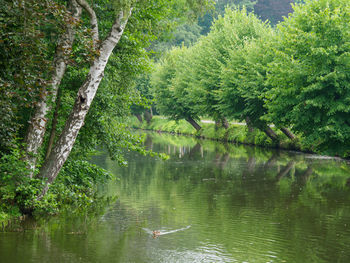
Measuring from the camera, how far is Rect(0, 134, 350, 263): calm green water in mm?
12453

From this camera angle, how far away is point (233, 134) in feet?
187

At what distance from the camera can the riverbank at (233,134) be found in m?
45.8

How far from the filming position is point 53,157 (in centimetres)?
1401

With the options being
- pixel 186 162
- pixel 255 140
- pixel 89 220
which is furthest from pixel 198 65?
pixel 89 220

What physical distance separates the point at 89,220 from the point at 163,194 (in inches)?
237

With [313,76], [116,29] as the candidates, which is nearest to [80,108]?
[116,29]

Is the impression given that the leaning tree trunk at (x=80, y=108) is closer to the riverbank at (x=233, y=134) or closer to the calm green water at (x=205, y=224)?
the calm green water at (x=205, y=224)

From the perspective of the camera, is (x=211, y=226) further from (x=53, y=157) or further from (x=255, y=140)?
(x=255, y=140)

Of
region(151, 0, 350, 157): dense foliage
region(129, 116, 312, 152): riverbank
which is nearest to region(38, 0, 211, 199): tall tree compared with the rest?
region(151, 0, 350, 157): dense foliage

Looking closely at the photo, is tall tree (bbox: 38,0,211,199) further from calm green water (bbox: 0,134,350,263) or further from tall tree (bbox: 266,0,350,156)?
tall tree (bbox: 266,0,350,156)

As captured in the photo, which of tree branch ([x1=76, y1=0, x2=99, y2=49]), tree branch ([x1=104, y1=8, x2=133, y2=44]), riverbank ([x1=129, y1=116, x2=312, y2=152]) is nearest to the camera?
tree branch ([x1=76, y1=0, x2=99, y2=49])

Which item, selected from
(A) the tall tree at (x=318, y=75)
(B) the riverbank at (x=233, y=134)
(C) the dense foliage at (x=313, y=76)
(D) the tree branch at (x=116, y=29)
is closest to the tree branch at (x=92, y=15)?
(D) the tree branch at (x=116, y=29)

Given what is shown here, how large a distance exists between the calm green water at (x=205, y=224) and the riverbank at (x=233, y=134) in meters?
8.81

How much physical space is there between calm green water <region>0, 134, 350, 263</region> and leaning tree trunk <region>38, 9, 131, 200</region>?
1.85 metres
